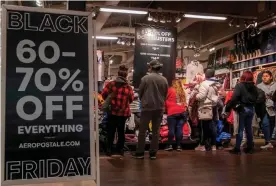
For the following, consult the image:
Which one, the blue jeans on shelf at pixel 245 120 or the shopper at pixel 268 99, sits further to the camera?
the shopper at pixel 268 99

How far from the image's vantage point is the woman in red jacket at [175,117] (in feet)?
21.2

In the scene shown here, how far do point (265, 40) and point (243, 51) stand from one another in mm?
957

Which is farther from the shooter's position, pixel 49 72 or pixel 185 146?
pixel 185 146

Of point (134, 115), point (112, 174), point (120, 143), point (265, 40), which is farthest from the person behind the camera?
point (265, 40)

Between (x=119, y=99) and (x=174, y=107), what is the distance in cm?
125

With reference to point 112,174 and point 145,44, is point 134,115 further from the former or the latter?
point 112,174

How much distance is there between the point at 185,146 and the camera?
7.04m

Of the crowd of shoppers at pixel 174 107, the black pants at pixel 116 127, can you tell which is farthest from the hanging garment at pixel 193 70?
the black pants at pixel 116 127

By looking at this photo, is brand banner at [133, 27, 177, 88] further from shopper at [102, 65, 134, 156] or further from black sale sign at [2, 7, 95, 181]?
black sale sign at [2, 7, 95, 181]

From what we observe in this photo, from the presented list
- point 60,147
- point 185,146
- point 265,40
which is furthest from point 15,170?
point 265,40

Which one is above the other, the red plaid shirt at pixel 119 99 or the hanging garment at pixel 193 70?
the hanging garment at pixel 193 70

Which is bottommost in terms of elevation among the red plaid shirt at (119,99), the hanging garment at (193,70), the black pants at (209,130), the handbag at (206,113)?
the black pants at (209,130)

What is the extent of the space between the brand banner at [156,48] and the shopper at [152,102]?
63.7 inches

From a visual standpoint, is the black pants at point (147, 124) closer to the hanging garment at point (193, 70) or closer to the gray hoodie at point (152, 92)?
the gray hoodie at point (152, 92)
